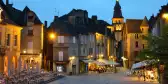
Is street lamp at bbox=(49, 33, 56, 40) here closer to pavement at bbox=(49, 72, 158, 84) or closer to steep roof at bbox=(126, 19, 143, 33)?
pavement at bbox=(49, 72, 158, 84)

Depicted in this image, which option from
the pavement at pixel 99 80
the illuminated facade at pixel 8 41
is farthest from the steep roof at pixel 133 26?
the illuminated facade at pixel 8 41

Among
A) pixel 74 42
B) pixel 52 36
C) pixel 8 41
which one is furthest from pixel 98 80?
pixel 74 42

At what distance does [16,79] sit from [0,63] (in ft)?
47.6

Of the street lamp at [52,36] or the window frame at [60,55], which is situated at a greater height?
the street lamp at [52,36]

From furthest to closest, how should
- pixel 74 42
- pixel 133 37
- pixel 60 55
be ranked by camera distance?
pixel 133 37 < pixel 74 42 < pixel 60 55

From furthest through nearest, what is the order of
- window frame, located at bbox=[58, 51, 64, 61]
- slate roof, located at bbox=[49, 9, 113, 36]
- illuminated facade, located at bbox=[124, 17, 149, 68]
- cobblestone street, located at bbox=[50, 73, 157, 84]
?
1. illuminated facade, located at bbox=[124, 17, 149, 68]
2. slate roof, located at bbox=[49, 9, 113, 36]
3. window frame, located at bbox=[58, 51, 64, 61]
4. cobblestone street, located at bbox=[50, 73, 157, 84]

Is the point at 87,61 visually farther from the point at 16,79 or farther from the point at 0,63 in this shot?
the point at 16,79

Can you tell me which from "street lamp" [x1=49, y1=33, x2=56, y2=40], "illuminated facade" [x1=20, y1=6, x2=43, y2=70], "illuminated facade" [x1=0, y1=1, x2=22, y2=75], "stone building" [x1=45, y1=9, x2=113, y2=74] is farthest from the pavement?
"street lamp" [x1=49, y1=33, x2=56, y2=40]

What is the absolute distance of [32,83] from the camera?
4159 centimetres

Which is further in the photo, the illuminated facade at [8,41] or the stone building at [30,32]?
the stone building at [30,32]

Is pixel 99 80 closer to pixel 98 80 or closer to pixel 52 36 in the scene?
pixel 98 80

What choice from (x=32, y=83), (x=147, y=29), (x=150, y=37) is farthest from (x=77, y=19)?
(x=150, y=37)

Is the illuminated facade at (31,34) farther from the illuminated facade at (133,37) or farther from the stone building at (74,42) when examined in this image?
the illuminated facade at (133,37)

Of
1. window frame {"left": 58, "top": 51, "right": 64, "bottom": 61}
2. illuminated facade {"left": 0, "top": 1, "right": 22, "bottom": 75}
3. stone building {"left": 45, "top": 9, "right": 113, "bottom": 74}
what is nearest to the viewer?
illuminated facade {"left": 0, "top": 1, "right": 22, "bottom": 75}
